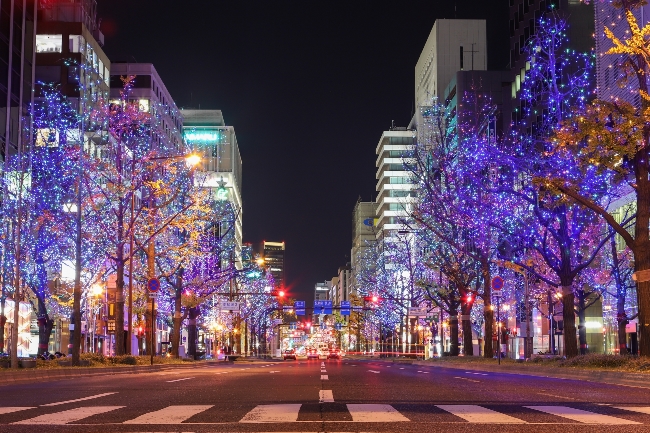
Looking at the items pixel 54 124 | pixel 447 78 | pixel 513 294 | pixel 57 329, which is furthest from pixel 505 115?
pixel 54 124

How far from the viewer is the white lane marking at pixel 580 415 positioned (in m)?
9.47

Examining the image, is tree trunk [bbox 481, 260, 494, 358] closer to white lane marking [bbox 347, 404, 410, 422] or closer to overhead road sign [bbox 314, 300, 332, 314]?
white lane marking [bbox 347, 404, 410, 422]

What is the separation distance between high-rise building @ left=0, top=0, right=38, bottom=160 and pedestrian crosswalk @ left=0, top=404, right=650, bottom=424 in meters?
43.6

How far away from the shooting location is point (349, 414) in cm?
1032

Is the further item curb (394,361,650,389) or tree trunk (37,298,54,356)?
tree trunk (37,298,54,356)

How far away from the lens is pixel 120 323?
4050 cm

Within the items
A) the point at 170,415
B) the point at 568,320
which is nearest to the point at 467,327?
the point at 568,320

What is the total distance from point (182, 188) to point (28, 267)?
339 inches

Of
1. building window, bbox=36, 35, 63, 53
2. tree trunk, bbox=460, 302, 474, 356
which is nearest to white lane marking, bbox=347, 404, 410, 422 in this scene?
tree trunk, bbox=460, 302, 474, 356

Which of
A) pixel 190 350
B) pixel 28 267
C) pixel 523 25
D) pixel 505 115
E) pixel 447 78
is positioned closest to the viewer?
pixel 28 267

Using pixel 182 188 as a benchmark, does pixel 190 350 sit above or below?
below

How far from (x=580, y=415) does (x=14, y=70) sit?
163 ft

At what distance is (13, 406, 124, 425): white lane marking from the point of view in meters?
9.50

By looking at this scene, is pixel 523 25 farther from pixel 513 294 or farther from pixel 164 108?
pixel 164 108
